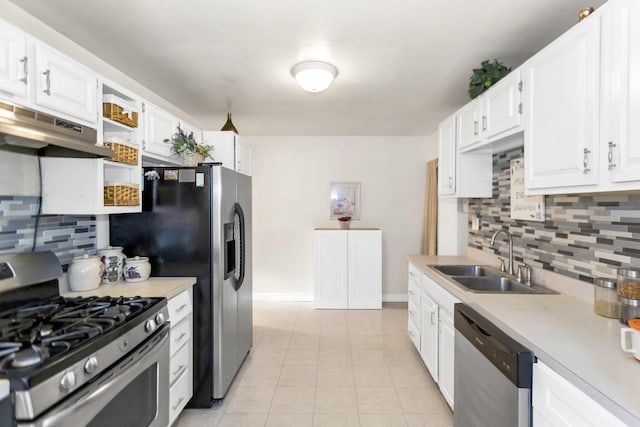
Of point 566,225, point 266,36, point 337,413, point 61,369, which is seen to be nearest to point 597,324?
point 566,225

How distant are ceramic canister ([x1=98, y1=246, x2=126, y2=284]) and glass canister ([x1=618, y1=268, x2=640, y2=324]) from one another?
2.76 metres

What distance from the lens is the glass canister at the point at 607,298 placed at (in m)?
1.50

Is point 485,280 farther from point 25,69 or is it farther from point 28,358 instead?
point 25,69

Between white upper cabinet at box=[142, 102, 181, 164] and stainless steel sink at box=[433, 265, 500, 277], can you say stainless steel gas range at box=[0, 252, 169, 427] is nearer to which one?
white upper cabinet at box=[142, 102, 181, 164]

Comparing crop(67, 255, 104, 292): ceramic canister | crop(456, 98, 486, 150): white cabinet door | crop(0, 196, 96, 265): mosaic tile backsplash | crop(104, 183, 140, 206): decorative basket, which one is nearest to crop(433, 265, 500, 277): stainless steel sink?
crop(456, 98, 486, 150): white cabinet door

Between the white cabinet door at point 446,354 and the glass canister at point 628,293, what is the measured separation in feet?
2.95

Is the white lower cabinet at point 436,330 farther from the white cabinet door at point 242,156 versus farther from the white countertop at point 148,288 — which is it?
the white cabinet door at point 242,156

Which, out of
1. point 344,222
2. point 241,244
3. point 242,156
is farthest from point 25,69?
point 344,222

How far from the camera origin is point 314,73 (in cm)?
244

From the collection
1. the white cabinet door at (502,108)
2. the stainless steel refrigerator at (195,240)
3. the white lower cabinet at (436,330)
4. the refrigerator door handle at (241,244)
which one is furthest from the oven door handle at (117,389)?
the white cabinet door at (502,108)

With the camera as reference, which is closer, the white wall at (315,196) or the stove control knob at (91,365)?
the stove control knob at (91,365)

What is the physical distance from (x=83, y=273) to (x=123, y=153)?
761mm

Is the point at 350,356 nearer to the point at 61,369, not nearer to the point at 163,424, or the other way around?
the point at 163,424

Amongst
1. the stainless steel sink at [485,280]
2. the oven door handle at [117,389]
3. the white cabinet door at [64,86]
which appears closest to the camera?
the oven door handle at [117,389]
